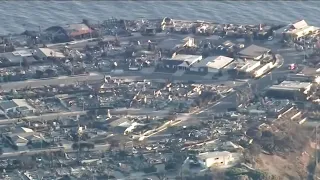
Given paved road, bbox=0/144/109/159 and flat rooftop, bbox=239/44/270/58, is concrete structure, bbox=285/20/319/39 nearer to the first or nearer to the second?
flat rooftop, bbox=239/44/270/58

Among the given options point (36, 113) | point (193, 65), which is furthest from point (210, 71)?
point (36, 113)

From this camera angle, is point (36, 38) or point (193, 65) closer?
point (193, 65)

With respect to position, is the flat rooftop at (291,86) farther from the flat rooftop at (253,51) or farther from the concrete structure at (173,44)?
the concrete structure at (173,44)

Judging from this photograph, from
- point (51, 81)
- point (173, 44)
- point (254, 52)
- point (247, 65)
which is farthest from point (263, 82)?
point (51, 81)

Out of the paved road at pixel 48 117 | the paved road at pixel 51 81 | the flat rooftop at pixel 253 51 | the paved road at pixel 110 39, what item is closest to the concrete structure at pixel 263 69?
the flat rooftop at pixel 253 51

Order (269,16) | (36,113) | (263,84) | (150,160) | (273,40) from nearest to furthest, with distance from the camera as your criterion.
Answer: (150,160), (36,113), (263,84), (273,40), (269,16)

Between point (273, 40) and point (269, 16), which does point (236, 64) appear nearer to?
point (273, 40)

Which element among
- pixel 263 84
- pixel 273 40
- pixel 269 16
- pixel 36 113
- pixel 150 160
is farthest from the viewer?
pixel 269 16

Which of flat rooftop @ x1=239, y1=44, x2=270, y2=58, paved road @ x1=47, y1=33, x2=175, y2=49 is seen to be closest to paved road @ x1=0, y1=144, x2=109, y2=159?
flat rooftop @ x1=239, y1=44, x2=270, y2=58

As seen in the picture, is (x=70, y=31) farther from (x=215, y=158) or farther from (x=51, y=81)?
(x=215, y=158)
